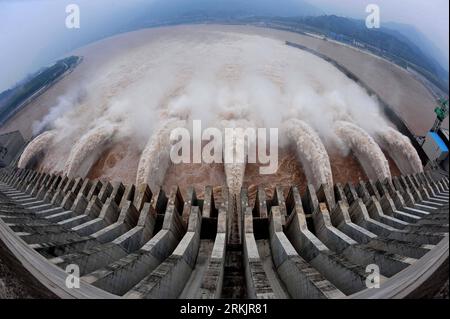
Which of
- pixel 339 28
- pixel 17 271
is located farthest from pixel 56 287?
pixel 339 28

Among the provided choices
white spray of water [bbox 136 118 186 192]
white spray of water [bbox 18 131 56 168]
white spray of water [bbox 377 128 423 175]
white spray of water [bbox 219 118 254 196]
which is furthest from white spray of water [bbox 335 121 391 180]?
white spray of water [bbox 18 131 56 168]

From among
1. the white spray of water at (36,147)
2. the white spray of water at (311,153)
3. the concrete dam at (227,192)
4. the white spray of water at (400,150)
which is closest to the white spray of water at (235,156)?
the concrete dam at (227,192)

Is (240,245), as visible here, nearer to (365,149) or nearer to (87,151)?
(365,149)

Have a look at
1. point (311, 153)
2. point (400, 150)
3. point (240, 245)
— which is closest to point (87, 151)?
point (240, 245)

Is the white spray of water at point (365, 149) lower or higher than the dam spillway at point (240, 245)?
higher

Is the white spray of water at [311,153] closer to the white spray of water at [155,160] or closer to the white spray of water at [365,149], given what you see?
the white spray of water at [365,149]

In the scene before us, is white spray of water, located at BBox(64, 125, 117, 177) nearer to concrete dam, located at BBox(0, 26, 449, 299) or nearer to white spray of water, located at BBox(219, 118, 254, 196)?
concrete dam, located at BBox(0, 26, 449, 299)
